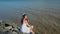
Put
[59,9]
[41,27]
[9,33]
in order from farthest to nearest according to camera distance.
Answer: [59,9] < [41,27] < [9,33]

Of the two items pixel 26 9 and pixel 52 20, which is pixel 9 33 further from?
pixel 26 9

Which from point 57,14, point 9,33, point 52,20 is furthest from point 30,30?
point 57,14

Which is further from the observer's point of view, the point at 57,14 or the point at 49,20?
the point at 57,14

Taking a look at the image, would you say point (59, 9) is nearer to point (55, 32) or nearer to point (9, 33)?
point (55, 32)

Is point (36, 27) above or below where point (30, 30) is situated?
below

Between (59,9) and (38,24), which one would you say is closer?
(38,24)

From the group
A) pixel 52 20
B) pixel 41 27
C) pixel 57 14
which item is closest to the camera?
pixel 41 27

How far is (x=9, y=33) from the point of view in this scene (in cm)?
679

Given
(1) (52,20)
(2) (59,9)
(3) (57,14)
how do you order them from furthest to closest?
(2) (59,9) → (3) (57,14) → (1) (52,20)

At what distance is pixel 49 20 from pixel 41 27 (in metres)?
1.41

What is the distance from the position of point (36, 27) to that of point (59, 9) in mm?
4862

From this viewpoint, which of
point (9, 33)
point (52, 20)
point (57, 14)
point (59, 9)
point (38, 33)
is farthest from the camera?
point (59, 9)

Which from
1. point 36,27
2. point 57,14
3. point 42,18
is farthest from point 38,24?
point 57,14

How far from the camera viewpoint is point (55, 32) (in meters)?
10.1
